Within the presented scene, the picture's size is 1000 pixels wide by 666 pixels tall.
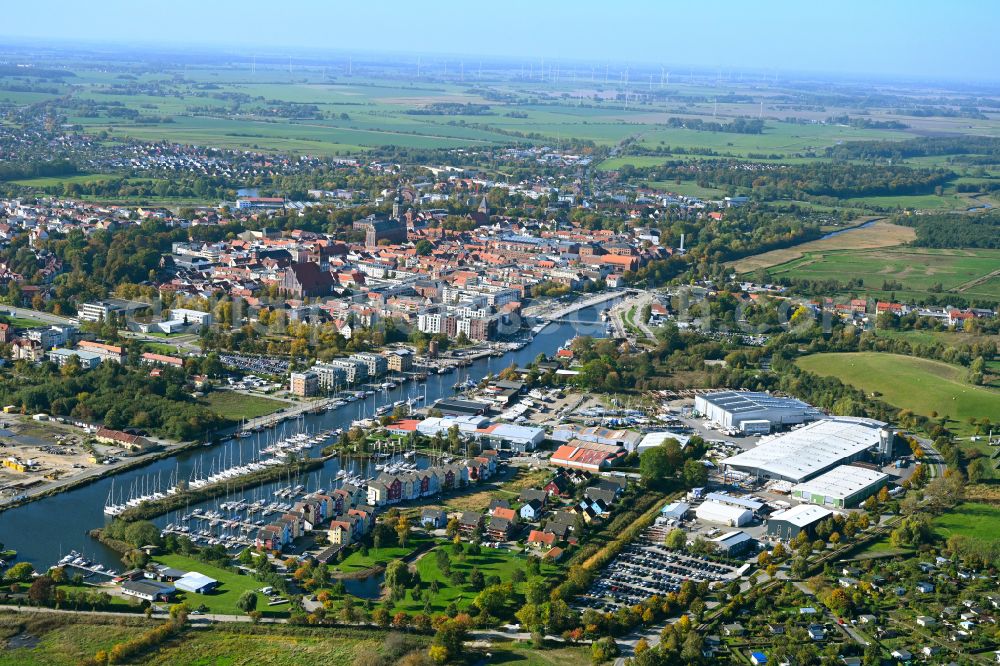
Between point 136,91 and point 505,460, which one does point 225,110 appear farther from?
point 505,460

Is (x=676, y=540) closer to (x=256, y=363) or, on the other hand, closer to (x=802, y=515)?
(x=802, y=515)

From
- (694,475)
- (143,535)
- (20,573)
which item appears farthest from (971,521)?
(20,573)

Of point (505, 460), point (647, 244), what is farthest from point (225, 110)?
point (505, 460)

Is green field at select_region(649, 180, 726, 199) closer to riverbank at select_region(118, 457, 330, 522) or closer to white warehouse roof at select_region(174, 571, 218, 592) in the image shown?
riverbank at select_region(118, 457, 330, 522)

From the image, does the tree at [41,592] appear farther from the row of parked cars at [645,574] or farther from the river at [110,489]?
the row of parked cars at [645,574]

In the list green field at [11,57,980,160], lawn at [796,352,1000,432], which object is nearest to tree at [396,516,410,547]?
lawn at [796,352,1000,432]
